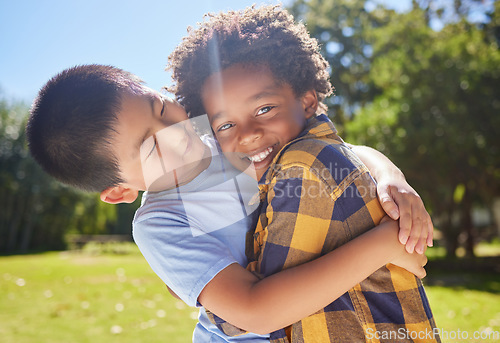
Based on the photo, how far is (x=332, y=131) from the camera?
1468mm

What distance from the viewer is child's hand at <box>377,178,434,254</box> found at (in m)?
1.24

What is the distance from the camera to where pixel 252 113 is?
5.51 feet

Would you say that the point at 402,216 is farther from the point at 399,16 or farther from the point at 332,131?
the point at 399,16

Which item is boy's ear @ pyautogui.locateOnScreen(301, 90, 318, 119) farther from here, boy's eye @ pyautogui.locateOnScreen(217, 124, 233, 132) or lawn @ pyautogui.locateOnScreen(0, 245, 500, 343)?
lawn @ pyautogui.locateOnScreen(0, 245, 500, 343)

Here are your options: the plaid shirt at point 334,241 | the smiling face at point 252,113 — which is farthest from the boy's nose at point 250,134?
the plaid shirt at point 334,241

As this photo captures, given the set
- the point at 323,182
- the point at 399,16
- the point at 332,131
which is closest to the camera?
the point at 323,182

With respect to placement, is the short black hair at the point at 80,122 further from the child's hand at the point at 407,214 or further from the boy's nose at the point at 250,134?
the child's hand at the point at 407,214

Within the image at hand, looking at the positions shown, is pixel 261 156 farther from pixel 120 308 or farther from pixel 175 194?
pixel 120 308

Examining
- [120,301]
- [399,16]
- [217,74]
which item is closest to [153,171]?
[217,74]

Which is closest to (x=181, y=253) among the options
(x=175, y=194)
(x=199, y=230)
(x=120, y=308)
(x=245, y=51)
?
(x=199, y=230)

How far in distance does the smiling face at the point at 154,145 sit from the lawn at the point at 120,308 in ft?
10.00

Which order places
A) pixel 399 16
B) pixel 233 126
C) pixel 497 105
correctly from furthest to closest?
pixel 399 16 → pixel 497 105 → pixel 233 126

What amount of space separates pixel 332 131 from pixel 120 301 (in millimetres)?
6625

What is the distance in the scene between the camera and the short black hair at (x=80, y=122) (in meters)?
1.43
